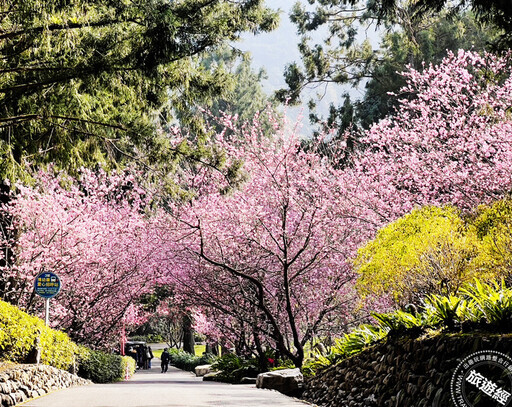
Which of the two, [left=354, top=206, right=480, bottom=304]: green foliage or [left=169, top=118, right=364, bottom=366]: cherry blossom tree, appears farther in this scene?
[left=169, top=118, right=364, bottom=366]: cherry blossom tree

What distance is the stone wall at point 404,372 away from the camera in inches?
239

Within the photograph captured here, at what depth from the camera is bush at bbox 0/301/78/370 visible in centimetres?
1119

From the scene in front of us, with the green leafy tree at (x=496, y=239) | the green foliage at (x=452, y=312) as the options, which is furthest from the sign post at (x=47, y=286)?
the green foliage at (x=452, y=312)

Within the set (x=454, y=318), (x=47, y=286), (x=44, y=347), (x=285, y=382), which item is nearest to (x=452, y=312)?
(x=454, y=318)

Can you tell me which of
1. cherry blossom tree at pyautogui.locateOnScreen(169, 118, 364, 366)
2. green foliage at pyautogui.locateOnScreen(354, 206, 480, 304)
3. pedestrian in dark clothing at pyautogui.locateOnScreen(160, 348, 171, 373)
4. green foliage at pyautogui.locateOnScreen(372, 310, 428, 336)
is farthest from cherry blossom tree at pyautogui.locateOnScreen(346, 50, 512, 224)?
pedestrian in dark clothing at pyautogui.locateOnScreen(160, 348, 171, 373)

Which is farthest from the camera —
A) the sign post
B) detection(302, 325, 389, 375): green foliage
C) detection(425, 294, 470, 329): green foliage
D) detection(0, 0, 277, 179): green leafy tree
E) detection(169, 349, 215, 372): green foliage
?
Answer: detection(169, 349, 215, 372): green foliage

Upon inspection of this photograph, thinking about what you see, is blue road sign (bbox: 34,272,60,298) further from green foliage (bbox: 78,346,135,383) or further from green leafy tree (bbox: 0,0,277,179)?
green foliage (bbox: 78,346,135,383)

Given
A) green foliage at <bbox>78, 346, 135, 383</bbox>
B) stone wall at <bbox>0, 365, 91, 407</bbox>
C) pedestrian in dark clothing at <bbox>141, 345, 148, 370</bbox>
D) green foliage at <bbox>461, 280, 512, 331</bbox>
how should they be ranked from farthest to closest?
pedestrian in dark clothing at <bbox>141, 345, 148, 370</bbox> → green foliage at <bbox>78, 346, 135, 383</bbox> → stone wall at <bbox>0, 365, 91, 407</bbox> → green foliage at <bbox>461, 280, 512, 331</bbox>

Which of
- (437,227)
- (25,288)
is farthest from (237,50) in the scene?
(25,288)

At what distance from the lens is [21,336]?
11.7 m

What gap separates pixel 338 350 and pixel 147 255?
35.0ft

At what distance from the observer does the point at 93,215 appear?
19781 mm

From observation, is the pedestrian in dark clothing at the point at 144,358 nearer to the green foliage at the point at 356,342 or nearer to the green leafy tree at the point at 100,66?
the green leafy tree at the point at 100,66

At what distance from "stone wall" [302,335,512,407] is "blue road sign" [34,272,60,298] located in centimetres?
664
